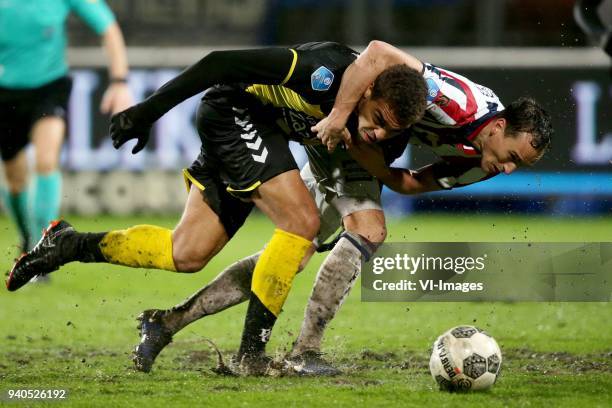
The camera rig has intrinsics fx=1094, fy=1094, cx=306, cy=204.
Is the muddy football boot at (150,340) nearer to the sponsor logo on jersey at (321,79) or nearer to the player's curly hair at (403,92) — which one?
the sponsor logo on jersey at (321,79)

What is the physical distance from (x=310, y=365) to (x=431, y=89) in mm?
1378

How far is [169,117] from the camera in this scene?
12.3m

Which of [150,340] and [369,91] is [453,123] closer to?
[369,91]

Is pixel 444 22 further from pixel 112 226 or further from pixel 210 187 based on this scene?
pixel 210 187

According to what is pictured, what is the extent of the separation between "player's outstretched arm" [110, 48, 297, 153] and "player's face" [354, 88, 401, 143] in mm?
368

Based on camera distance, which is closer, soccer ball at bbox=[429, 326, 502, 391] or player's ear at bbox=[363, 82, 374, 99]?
soccer ball at bbox=[429, 326, 502, 391]

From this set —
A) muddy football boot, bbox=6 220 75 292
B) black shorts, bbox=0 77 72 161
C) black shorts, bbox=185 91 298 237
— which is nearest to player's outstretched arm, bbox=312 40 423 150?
black shorts, bbox=185 91 298 237

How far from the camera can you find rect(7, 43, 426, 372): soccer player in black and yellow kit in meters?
4.71

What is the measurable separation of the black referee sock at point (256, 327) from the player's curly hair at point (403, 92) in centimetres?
105

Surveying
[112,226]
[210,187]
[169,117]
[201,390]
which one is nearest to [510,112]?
[210,187]

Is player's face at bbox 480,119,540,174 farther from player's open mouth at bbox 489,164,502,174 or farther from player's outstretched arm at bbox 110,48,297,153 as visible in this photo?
player's outstretched arm at bbox 110,48,297,153

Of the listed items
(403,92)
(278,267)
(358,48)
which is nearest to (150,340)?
(278,267)

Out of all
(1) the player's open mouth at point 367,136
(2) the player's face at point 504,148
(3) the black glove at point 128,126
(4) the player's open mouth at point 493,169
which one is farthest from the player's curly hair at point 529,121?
(3) the black glove at point 128,126

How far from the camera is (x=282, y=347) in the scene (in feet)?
19.2
